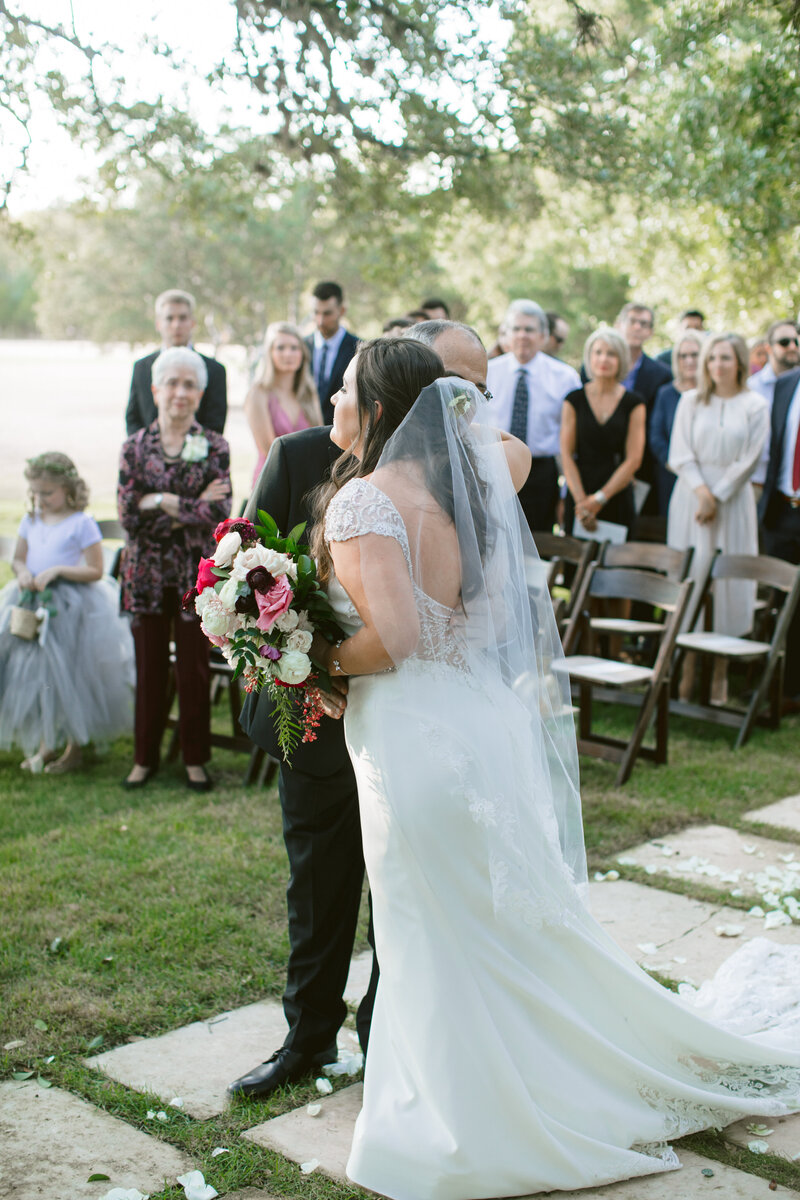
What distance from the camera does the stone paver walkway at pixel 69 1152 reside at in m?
2.75

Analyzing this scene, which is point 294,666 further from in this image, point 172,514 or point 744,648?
point 744,648

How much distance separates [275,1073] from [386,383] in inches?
76.9

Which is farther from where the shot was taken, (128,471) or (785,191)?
(785,191)

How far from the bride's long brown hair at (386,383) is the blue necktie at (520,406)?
5.50 meters

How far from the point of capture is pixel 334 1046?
10.9 feet

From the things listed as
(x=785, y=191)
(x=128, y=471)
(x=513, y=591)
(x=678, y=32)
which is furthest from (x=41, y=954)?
(x=785, y=191)

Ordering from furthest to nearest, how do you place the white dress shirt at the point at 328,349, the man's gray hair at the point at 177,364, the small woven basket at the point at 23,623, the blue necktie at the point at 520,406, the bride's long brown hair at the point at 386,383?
the white dress shirt at the point at 328,349 → the blue necktie at the point at 520,406 → the small woven basket at the point at 23,623 → the man's gray hair at the point at 177,364 → the bride's long brown hair at the point at 386,383

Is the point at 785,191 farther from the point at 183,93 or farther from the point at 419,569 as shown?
the point at 419,569

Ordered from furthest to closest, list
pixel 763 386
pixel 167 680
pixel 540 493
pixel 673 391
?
pixel 763 386
pixel 673 391
pixel 540 493
pixel 167 680

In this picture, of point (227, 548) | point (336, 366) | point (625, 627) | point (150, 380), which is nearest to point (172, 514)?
point (150, 380)

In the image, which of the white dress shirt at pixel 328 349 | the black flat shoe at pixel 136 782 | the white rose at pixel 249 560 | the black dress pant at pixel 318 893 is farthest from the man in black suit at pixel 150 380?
the white rose at pixel 249 560

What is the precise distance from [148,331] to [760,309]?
29.4 metres

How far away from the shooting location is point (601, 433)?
8102 mm

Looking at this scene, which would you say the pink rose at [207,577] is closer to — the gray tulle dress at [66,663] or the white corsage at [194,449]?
the white corsage at [194,449]
